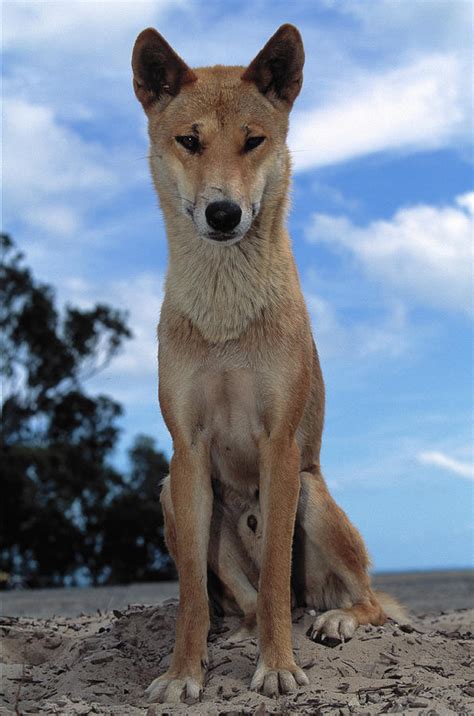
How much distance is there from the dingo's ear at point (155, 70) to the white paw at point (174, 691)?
3633 millimetres

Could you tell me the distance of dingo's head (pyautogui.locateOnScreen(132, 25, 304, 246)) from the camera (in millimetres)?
4938

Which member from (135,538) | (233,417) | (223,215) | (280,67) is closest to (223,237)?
(223,215)

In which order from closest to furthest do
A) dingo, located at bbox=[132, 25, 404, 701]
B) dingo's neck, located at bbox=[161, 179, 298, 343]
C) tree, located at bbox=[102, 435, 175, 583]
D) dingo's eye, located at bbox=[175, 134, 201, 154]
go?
dingo, located at bbox=[132, 25, 404, 701], dingo's eye, located at bbox=[175, 134, 201, 154], dingo's neck, located at bbox=[161, 179, 298, 343], tree, located at bbox=[102, 435, 175, 583]

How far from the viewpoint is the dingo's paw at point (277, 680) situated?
4777 millimetres

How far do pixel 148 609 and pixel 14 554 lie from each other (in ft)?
71.2

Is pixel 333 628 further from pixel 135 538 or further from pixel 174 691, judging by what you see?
pixel 135 538

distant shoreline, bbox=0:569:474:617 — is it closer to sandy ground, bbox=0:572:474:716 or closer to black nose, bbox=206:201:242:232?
sandy ground, bbox=0:572:474:716

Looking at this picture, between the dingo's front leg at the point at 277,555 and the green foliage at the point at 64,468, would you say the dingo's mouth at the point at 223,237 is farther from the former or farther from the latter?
the green foliage at the point at 64,468

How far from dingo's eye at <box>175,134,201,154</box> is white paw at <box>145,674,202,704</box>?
3134mm

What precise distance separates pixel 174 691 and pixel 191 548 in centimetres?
83

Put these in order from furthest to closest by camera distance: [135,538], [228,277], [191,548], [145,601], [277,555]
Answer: [135,538]
[145,601]
[228,277]
[191,548]
[277,555]

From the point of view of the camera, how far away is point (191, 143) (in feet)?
17.0

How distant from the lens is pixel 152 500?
28.7 metres

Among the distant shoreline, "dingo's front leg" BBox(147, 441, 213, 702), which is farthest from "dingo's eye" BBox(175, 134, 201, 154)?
the distant shoreline
